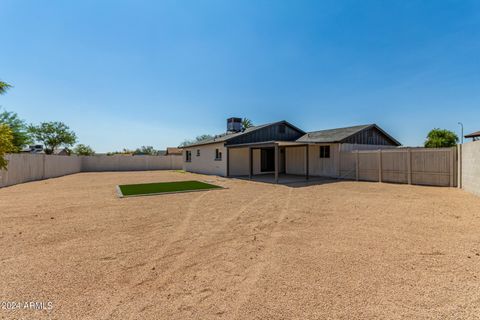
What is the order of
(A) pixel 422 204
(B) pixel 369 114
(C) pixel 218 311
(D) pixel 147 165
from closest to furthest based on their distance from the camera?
(C) pixel 218 311 < (A) pixel 422 204 < (B) pixel 369 114 < (D) pixel 147 165

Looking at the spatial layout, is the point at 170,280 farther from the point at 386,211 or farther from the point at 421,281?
the point at 386,211

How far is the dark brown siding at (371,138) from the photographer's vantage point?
1510 centimetres

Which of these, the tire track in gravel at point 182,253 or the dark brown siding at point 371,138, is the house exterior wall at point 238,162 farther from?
the tire track in gravel at point 182,253

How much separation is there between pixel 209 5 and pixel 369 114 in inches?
733

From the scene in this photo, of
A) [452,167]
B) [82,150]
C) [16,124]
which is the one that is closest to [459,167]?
[452,167]

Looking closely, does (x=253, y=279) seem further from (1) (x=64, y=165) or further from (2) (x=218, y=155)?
(1) (x=64, y=165)

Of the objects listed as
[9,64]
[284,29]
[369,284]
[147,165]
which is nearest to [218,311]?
[369,284]

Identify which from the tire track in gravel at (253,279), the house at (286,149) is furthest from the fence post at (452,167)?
the tire track in gravel at (253,279)

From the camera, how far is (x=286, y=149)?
18.6 metres

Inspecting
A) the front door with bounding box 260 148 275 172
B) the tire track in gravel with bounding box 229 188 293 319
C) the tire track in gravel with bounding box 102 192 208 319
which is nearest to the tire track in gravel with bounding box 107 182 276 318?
the tire track in gravel with bounding box 102 192 208 319

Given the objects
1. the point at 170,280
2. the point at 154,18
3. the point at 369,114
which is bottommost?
the point at 170,280

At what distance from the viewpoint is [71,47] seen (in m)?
10.3

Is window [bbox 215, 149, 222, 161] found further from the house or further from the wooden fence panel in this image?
the wooden fence panel

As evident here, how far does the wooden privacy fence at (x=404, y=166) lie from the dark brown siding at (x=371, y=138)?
1.69 m
